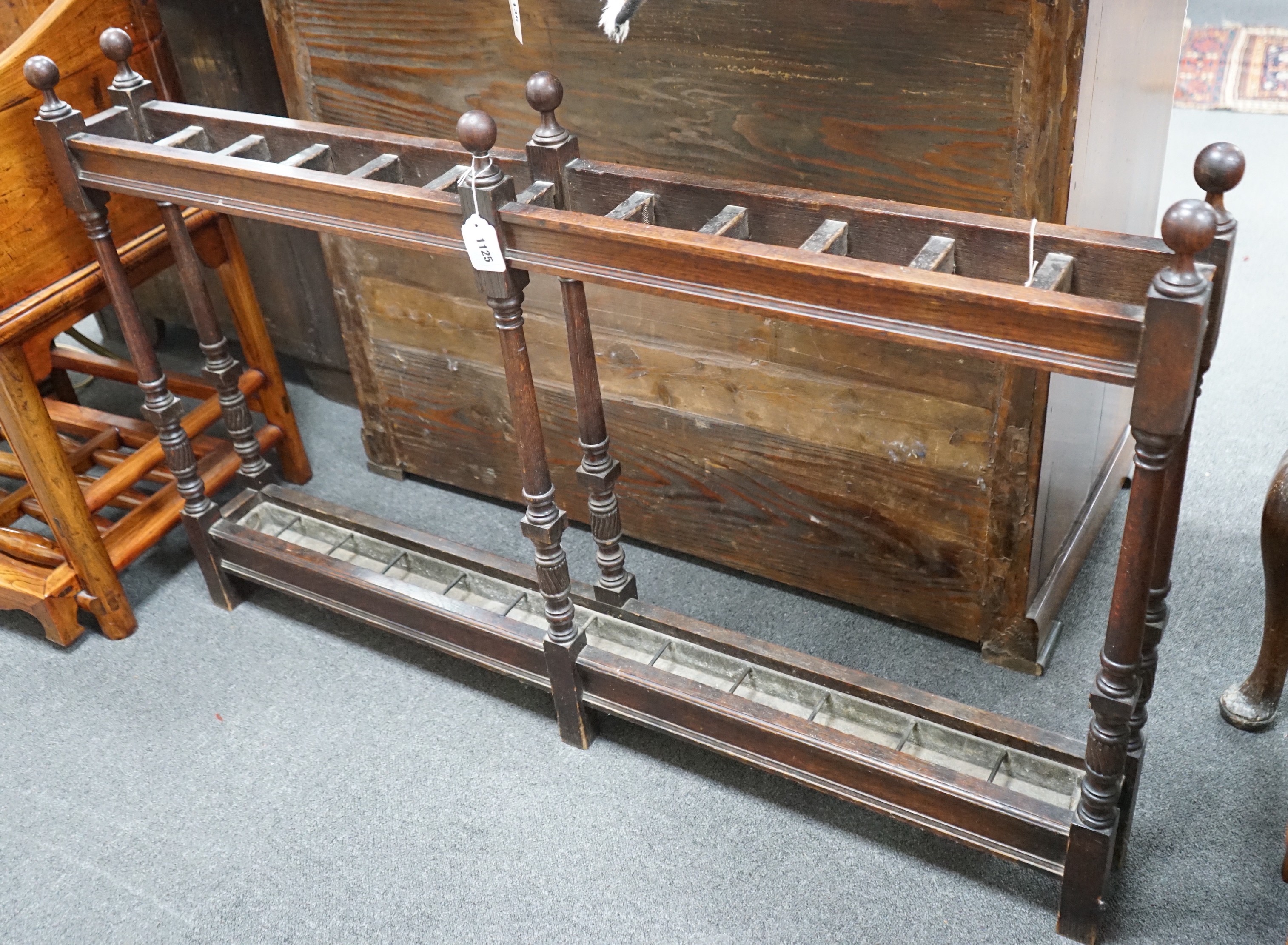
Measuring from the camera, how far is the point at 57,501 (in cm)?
236

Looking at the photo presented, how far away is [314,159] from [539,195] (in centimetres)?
46

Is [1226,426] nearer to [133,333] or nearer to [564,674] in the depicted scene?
[564,674]

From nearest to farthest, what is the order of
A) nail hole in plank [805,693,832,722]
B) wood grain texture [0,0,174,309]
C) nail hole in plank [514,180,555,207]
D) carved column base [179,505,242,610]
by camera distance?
1. nail hole in plank [514,180,555,207]
2. nail hole in plank [805,693,832,722]
3. wood grain texture [0,0,174,309]
4. carved column base [179,505,242,610]

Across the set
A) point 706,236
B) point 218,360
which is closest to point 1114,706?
point 706,236

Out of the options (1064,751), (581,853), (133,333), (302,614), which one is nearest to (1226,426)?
(1064,751)

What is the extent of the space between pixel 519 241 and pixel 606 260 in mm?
143

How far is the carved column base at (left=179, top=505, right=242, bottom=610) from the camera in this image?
2.51 m

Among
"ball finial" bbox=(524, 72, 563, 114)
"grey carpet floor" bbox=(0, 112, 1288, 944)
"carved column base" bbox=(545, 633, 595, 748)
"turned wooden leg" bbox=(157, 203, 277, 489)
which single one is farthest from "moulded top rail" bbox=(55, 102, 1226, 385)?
"grey carpet floor" bbox=(0, 112, 1288, 944)

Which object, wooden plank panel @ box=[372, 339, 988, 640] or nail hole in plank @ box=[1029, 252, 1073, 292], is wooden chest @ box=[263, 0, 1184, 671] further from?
nail hole in plank @ box=[1029, 252, 1073, 292]

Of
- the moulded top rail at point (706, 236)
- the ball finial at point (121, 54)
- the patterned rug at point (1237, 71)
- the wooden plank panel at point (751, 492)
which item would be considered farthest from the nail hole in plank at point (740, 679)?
the patterned rug at point (1237, 71)

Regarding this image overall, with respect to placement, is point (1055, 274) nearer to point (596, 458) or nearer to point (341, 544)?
point (596, 458)

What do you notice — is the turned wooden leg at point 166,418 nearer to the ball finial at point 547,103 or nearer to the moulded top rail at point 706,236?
the moulded top rail at point 706,236

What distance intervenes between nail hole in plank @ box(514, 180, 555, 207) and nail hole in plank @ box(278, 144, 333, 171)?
0.40m

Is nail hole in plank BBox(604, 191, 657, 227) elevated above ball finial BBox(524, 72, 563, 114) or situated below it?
below
